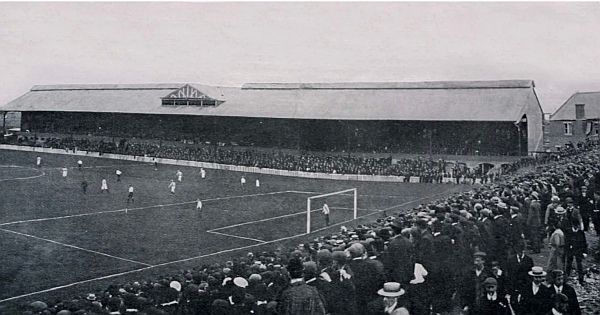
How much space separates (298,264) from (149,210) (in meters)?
15.5

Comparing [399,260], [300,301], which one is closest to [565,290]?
[399,260]

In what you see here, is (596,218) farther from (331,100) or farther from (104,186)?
(331,100)

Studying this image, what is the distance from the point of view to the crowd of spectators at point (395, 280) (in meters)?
4.79

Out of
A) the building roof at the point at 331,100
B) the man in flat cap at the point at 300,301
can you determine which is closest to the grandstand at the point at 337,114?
the building roof at the point at 331,100

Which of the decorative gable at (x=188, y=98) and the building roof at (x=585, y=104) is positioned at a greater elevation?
the decorative gable at (x=188, y=98)

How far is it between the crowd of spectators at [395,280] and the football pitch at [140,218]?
3896 mm

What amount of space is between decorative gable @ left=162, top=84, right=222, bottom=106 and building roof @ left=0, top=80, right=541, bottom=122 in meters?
0.27

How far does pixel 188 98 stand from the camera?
70.7ft

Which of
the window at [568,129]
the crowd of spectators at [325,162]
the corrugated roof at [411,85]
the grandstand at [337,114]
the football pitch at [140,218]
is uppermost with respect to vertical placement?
the corrugated roof at [411,85]

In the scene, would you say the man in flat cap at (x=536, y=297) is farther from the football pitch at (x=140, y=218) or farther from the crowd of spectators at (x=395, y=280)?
the football pitch at (x=140, y=218)

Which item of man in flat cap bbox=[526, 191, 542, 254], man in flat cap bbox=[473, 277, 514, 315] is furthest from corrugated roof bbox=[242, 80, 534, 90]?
man in flat cap bbox=[473, 277, 514, 315]

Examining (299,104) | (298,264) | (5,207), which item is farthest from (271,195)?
(298,264)

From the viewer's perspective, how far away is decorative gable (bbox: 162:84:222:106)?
20.8 meters

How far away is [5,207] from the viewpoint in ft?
52.7
